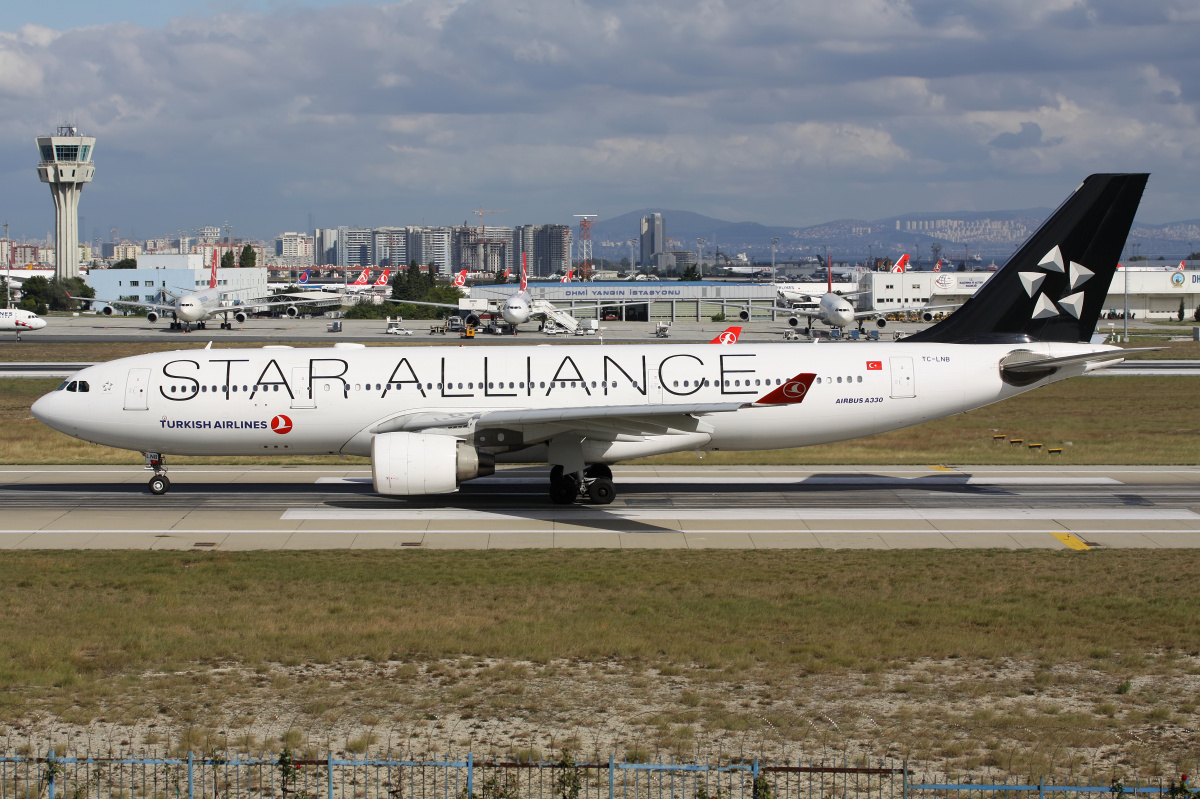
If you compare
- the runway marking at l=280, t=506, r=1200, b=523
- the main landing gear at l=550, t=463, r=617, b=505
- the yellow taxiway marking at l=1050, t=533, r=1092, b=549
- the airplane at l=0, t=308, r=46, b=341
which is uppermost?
the airplane at l=0, t=308, r=46, b=341

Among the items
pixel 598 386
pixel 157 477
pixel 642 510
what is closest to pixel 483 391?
pixel 598 386

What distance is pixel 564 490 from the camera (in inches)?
1217

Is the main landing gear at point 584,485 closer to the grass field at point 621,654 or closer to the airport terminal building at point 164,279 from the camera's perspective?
the grass field at point 621,654

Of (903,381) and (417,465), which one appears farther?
(903,381)

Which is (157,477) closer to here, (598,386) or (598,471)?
(598,471)

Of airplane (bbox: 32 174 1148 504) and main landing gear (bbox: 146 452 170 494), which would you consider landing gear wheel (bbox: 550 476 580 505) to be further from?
main landing gear (bbox: 146 452 170 494)

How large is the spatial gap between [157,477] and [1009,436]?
114ft

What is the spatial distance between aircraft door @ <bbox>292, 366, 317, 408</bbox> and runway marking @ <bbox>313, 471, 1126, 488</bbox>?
500 centimetres

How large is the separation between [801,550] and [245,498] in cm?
1693

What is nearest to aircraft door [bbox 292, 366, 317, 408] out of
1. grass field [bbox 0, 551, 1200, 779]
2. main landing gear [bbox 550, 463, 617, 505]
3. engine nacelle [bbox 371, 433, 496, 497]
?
engine nacelle [bbox 371, 433, 496, 497]

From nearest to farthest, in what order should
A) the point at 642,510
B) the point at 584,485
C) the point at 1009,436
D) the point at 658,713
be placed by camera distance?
the point at 658,713, the point at 642,510, the point at 584,485, the point at 1009,436

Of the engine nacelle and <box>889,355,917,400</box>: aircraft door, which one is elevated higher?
<box>889,355,917,400</box>: aircraft door

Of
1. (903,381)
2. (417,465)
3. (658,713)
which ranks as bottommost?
(658,713)

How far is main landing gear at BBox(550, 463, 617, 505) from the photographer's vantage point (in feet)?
101
